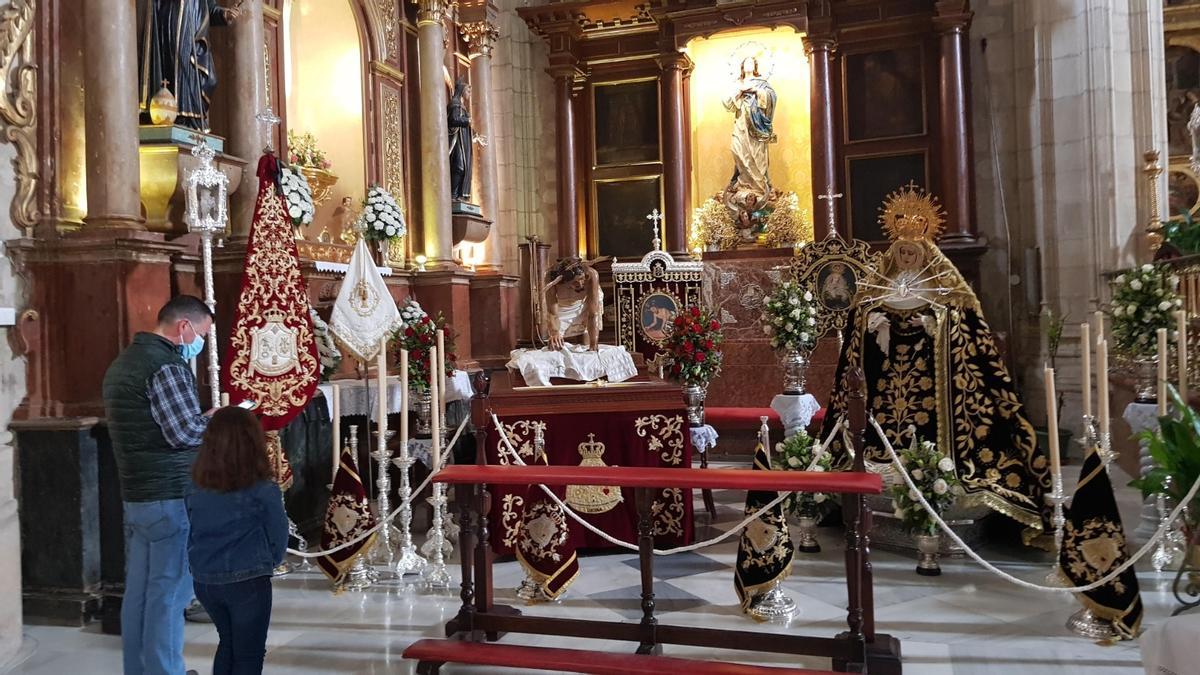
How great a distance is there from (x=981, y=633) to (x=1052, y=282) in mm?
8033

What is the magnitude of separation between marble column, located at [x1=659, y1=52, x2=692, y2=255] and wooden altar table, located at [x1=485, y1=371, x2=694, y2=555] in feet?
23.9

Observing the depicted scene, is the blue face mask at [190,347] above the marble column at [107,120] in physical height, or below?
below

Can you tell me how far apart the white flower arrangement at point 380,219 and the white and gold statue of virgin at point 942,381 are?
189 inches

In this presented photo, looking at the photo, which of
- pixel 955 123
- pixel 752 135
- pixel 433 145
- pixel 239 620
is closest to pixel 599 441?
pixel 239 620

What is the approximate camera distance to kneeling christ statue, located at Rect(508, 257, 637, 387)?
7.09m

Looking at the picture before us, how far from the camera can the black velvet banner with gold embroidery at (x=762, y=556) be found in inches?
204

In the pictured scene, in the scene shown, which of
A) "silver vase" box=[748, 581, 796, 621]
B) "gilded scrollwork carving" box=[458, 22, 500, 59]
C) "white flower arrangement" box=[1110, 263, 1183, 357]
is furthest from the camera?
"gilded scrollwork carving" box=[458, 22, 500, 59]

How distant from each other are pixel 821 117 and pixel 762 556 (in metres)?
9.38

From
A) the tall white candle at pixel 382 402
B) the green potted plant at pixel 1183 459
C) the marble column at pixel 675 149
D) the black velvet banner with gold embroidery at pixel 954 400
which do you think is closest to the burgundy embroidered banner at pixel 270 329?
the tall white candle at pixel 382 402

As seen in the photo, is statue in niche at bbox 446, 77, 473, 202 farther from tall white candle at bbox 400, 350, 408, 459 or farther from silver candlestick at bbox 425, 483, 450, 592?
silver candlestick at bbox 425, 483, 450, 592

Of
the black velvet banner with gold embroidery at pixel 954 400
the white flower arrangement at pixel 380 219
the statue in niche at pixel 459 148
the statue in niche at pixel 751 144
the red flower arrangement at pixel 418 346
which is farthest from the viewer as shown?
the statue in niche at pixel 751 144

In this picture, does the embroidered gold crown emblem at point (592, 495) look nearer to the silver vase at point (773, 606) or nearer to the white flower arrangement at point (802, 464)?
the white flower arrangement at point (802, 464)

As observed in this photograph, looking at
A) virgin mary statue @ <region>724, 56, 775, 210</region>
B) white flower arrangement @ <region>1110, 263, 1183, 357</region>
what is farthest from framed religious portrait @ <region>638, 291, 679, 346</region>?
white flower arrangement @ <region>1110, 263, 1183, 357</region>

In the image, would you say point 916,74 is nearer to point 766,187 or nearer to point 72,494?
point 766,187
